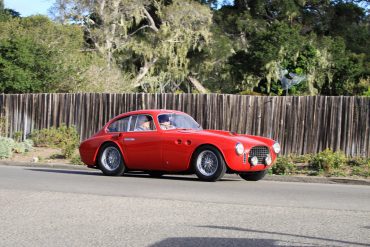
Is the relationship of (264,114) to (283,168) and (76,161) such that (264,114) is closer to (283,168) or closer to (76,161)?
(283,168)

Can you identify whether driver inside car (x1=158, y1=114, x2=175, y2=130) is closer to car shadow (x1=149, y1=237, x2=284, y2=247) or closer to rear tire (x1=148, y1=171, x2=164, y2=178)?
rear tire (x1=148, y1=171, x2=164, y2=178)

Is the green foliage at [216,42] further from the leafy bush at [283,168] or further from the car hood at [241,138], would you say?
the car hood at [241,138]

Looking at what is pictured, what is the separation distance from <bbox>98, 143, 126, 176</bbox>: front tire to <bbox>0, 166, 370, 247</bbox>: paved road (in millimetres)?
1087

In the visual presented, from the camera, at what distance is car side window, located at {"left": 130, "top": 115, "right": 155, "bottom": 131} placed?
48.6 feet

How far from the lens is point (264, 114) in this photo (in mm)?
20031

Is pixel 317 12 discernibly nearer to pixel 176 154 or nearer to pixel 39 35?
pixel 39 35

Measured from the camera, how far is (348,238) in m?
7.60

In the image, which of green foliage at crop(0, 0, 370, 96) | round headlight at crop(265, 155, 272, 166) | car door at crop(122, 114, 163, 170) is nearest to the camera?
round headlight at crop(265, 155, 272, 166)

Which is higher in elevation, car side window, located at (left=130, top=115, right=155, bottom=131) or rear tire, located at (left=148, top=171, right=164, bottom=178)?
car side window, located at (left=130, top=115, right=155, bottom=131)

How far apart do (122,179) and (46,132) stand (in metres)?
9.42

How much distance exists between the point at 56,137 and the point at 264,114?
7.29 metres

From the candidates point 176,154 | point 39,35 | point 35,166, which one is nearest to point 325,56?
point 39,35

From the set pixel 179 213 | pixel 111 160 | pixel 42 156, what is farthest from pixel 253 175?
pixel 42 156

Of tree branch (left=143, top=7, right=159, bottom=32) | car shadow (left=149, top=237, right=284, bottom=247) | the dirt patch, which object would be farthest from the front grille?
tree branch (left=143, top=7, right=159, bottom=32)
